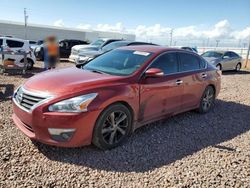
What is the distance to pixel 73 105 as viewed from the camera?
3.51m

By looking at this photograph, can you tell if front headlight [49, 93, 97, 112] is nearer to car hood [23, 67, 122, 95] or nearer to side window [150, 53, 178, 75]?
car hood [23, 67, 122, 95]

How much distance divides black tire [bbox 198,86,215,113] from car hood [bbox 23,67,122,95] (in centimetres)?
273

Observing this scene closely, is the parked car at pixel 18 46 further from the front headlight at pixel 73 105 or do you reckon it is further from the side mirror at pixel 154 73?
the front headlight at pixel 73 105

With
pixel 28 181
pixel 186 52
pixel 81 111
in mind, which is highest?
pixel 186 52

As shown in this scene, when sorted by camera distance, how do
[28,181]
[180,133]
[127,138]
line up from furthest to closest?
[180,133]
[127,138]
[28,181]

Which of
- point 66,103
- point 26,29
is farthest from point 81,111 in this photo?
point 26,29

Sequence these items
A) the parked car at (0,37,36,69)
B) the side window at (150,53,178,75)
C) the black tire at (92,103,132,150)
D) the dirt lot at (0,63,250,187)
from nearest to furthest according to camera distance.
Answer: the dirt lot at (0,63,250,187), the black tire at (92,103,132,150), the side window at (150,53,178,75), the parked car at (0,37,36,69)

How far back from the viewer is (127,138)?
427cm

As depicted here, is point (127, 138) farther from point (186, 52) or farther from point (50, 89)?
point (186, 52)

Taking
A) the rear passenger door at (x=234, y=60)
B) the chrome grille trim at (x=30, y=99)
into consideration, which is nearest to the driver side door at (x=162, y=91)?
the chrome grille trim at (x=30, y=99)

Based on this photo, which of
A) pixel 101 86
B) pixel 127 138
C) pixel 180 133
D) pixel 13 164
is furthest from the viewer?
pixel 180 133

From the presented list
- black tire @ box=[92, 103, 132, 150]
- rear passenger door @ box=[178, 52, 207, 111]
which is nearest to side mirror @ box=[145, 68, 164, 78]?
black tire @ box=[92, 103, 132, 150]

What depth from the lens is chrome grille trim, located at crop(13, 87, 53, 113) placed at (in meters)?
3.52

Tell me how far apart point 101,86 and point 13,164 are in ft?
5.02
